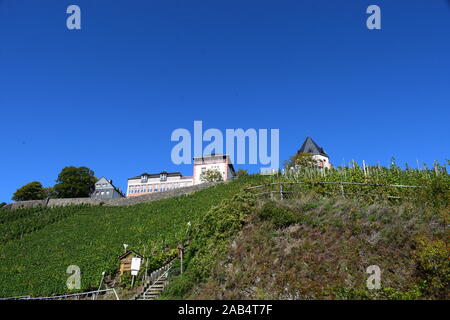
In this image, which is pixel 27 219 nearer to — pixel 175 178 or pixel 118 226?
pixel 118 226

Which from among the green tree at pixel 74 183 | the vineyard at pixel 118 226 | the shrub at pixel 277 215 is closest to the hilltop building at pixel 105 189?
the green tree at pixel 74 183

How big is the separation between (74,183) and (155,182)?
29925mm

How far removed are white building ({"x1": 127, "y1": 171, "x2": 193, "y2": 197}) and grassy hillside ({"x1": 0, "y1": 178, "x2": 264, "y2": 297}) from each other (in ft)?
160

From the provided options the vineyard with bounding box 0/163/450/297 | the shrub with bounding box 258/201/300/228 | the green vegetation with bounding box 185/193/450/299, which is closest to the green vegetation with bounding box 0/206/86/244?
the vineyard with bounding box 0/163/450/297

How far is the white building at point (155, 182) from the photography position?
93562mm

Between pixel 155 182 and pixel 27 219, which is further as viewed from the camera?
pixel 155 182

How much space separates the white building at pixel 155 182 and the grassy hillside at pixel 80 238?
48675mm

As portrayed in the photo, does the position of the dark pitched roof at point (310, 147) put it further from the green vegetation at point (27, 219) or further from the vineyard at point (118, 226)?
the green vegetation at point (27, 219)

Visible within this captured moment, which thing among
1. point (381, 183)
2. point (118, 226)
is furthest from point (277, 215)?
point (118, 226)

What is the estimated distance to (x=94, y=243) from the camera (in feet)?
90.5

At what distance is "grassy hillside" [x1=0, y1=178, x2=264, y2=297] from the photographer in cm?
2034

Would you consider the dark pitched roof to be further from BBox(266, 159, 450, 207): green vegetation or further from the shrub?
the shrub

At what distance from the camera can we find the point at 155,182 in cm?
9581
